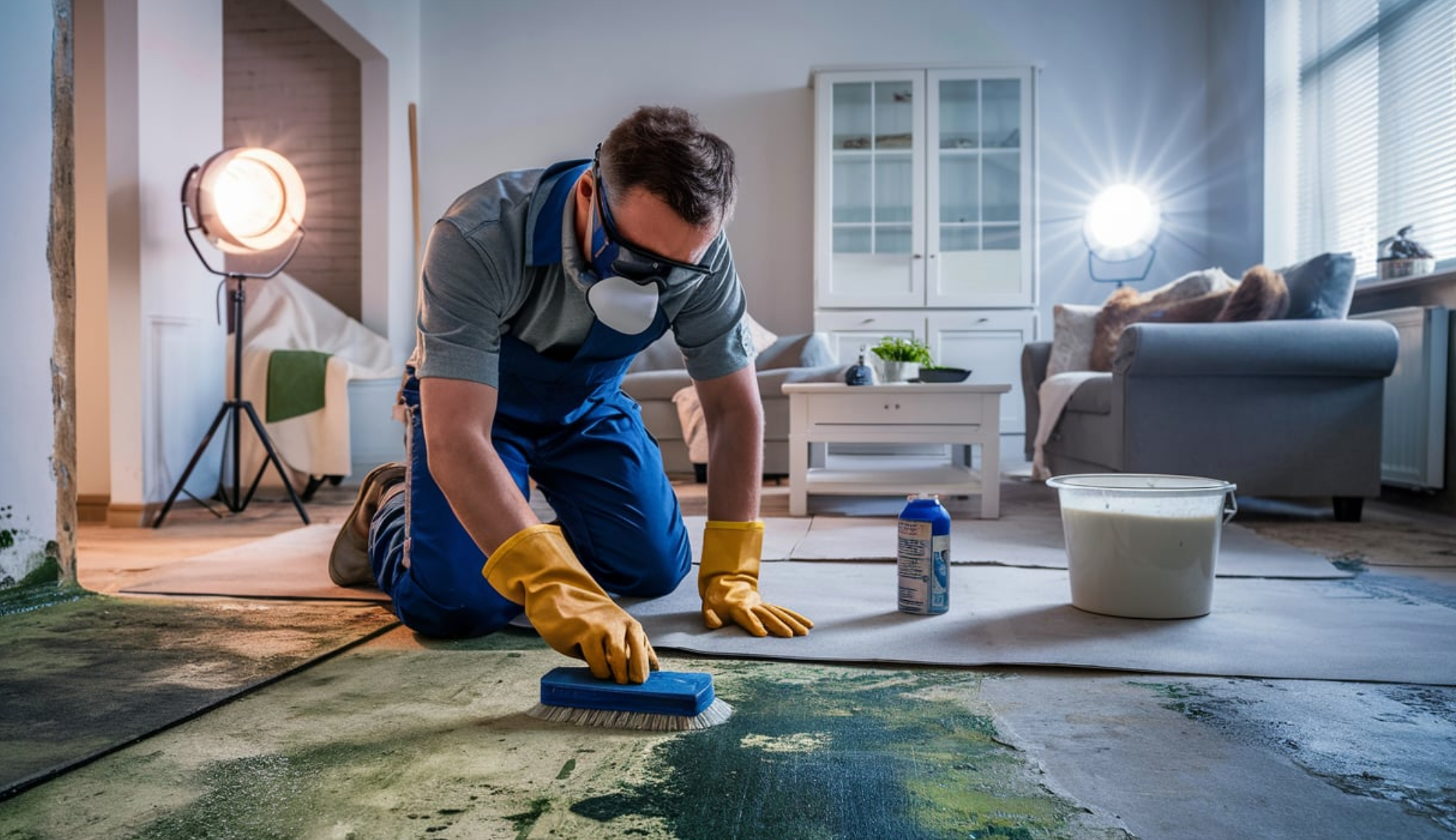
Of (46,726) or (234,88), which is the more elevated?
(234,88)

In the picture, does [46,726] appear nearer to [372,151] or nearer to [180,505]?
[180,505]

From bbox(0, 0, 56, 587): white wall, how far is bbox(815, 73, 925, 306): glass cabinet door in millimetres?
3942

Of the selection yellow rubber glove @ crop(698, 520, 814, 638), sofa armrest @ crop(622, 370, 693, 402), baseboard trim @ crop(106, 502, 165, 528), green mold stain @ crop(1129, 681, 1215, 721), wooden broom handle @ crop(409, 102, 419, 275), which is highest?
wooden broom handle @ crop(409, 102, 419, 275)

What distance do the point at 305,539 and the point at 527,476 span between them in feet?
4.24

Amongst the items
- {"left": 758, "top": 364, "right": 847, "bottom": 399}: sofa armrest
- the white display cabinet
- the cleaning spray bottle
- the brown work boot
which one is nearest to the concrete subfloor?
the cleaning spray bottle

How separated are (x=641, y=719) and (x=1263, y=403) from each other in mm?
2599

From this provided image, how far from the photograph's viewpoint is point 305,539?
283 cm

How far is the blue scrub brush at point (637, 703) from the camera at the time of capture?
43.9 inches

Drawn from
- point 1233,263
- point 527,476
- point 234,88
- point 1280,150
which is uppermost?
point 234,88

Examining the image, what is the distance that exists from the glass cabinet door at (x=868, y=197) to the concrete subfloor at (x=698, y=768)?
4.19 meters

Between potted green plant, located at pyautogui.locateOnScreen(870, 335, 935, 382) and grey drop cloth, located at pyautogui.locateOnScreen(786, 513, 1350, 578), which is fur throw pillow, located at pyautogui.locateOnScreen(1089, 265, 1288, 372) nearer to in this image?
potted green plant, located at pyautogui.locateOnScreen(870, 335, 935, 382)

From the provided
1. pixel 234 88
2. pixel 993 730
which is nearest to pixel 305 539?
pixel 993 730

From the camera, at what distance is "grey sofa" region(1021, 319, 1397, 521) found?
9.68 feet

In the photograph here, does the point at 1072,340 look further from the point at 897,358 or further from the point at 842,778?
the point at 842,778
